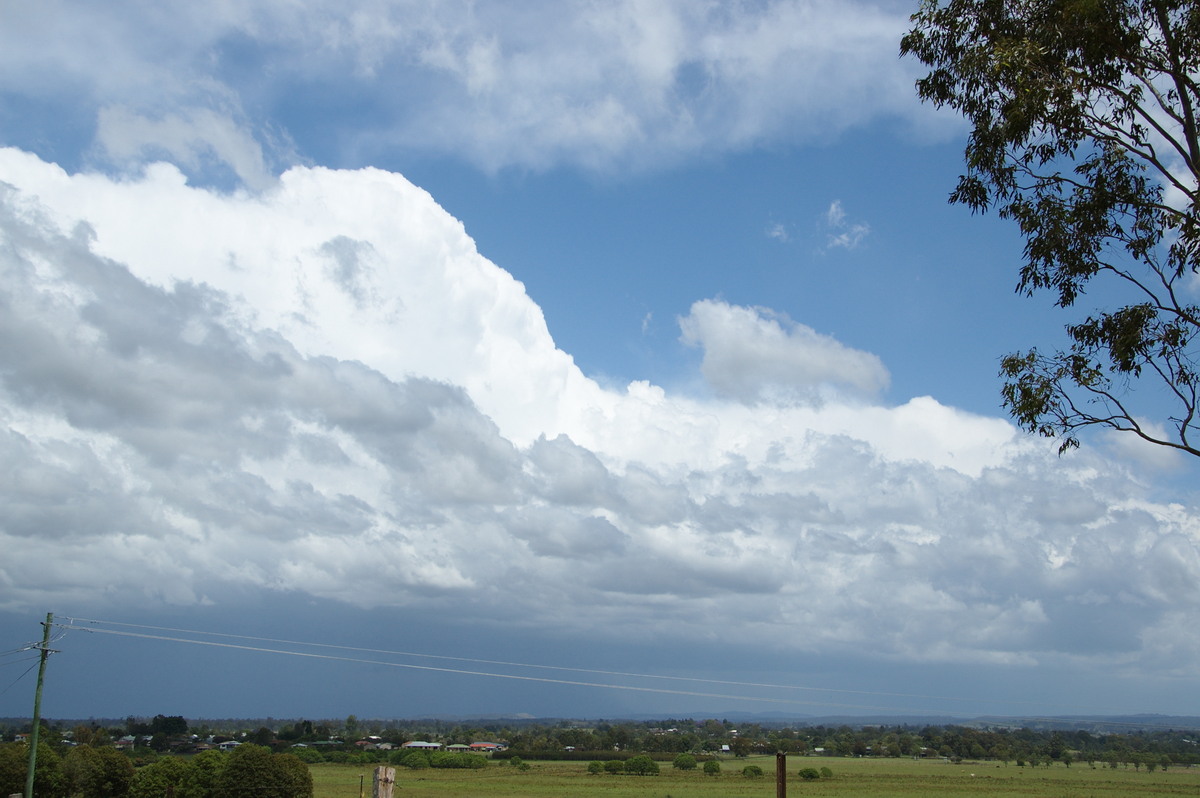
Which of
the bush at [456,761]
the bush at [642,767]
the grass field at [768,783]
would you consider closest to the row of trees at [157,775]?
the grass field at [768,783]

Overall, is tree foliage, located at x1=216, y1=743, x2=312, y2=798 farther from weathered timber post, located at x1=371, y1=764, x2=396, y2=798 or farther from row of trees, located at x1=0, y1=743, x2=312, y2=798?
weathered timber post, located at x1=371, y1=764, x2=396, y2=798

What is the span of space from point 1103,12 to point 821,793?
75782 millimetres

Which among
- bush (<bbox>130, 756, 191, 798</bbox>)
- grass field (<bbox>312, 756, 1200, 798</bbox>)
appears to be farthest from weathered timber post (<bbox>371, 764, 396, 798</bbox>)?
grass field (<bbox>312, 756, 1200, 798</bbox>)

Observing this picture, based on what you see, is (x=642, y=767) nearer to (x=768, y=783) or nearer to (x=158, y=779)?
(x=768, y=783)

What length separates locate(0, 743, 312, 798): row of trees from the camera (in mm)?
55062

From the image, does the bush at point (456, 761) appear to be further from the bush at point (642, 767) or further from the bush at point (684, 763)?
the bush at point (684, 763)

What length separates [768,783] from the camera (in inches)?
3627

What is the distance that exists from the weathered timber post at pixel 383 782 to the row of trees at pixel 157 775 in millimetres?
52061

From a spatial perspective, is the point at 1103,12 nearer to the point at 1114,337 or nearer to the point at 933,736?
the point at 1114,337

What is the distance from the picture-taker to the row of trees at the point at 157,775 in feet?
181

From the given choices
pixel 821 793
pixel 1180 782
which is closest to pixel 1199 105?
pixel 821 793

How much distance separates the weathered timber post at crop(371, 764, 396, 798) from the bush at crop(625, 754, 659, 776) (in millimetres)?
98957

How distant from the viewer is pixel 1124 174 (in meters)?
15.2

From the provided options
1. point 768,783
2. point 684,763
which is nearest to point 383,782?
point 768,783
